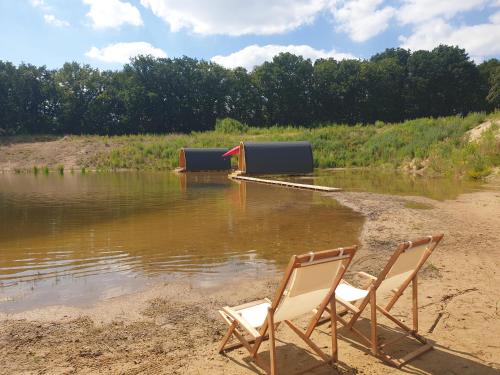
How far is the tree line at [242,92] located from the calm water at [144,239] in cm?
4643

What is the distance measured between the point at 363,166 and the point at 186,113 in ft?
117

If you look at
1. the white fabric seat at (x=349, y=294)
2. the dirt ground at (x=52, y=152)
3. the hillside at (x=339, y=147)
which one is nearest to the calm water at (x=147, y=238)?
the white fabric seat at (x=349, y=294)

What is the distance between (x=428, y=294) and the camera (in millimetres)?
5586

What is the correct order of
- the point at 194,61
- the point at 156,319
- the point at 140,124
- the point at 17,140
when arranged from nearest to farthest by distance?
the point at 156,319 < the point at 17,140 < the point at 140,124 < the point at 194,61

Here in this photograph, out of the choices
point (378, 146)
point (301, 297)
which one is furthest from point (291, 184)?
point (301, 297)

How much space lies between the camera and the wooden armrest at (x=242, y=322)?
3.64m

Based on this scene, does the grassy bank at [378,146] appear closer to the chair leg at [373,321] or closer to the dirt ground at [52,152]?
the dirt ground at [52,152]

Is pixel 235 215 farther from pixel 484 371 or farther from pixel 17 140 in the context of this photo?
pixel 17 140

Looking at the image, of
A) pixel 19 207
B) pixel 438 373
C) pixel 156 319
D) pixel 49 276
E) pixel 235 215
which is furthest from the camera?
pixel 19 207

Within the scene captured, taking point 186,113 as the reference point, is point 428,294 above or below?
below

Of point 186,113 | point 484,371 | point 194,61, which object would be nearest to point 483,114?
point 484,371

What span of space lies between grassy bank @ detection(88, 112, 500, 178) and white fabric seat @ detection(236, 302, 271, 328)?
20.6m

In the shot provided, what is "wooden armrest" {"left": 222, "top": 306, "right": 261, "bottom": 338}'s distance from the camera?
3645 millimetres

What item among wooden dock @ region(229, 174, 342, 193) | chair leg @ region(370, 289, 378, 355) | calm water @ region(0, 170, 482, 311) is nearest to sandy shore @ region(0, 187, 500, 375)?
chair leg @ region(370, 289, 378, 355)
